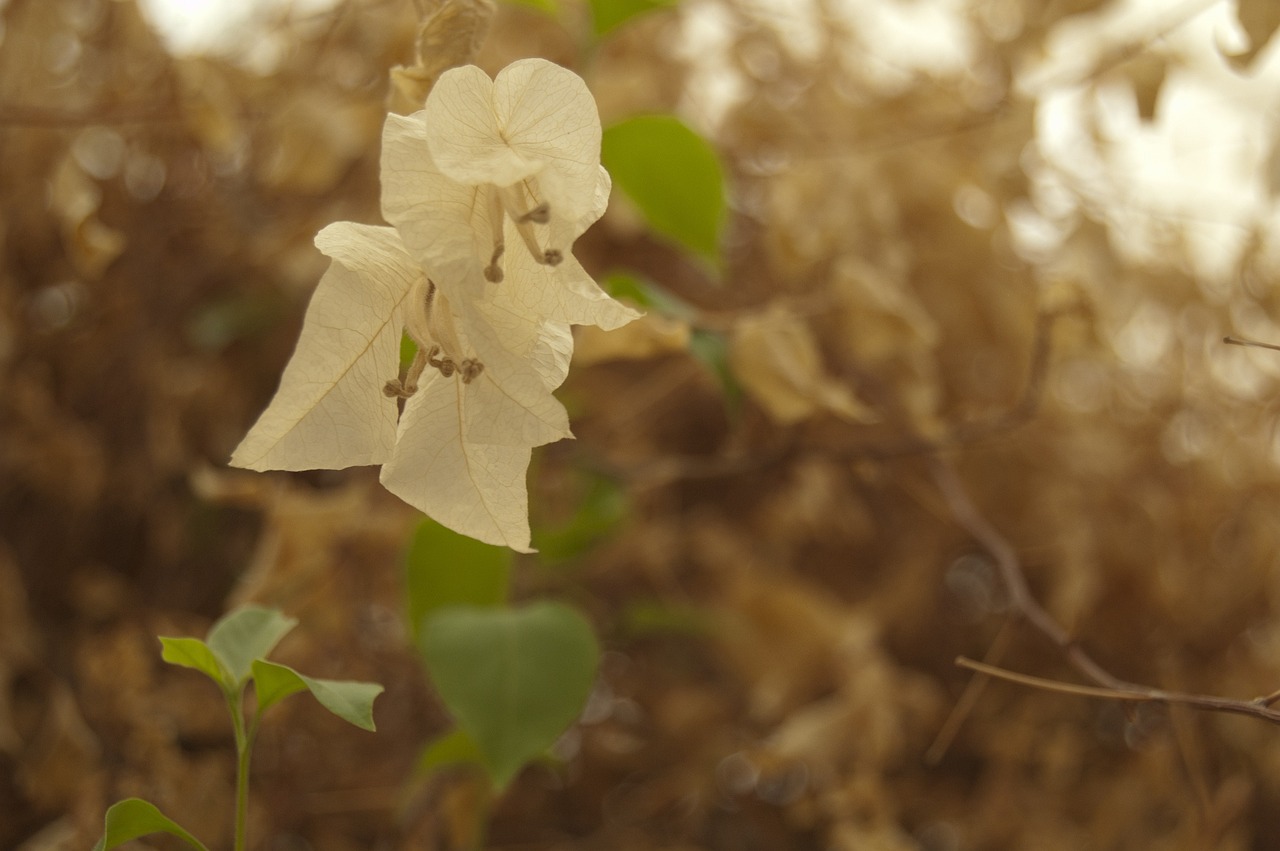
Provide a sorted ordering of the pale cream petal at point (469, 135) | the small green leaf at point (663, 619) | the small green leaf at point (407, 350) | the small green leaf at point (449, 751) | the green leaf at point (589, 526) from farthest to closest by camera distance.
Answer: the small green leaf at point (663, 619) < the green leaf at point (589, 526) < the small green leaf at point (449, 751) < the small green leaf at point (407, 350) < the pale cream petal at point (469, 135)

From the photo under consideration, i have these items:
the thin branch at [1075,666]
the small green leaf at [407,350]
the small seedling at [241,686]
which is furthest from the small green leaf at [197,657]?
the thin branch at [1075,666]

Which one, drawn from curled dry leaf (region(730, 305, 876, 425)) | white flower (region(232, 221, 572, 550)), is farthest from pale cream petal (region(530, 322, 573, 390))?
curled dry leaf (region(730, 305, 876, 425))

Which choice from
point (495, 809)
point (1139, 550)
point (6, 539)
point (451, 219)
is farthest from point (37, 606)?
point (1139, 550)

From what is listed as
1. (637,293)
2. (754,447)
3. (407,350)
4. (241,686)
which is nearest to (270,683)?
(241,686)

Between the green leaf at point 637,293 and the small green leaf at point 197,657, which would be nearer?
the small green leaf at point 197,657

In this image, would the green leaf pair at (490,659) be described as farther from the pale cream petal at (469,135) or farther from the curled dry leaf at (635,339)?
the pale cream petal at (469,135)

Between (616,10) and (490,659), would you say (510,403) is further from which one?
(616,10)

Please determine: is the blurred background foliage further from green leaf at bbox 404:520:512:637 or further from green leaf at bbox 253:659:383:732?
green leaf at bbox 253:659:383:732
